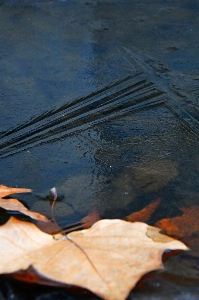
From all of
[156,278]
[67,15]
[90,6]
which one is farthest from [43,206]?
[90,6]

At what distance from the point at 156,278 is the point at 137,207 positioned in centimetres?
28

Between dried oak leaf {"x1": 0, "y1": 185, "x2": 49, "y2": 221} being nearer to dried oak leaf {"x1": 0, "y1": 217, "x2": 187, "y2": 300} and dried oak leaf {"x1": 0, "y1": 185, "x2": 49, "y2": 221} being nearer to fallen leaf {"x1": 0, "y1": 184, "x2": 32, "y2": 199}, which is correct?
fallen leaf {"x1": 0, "y1": 184, "x2": 32, "y2": 199}

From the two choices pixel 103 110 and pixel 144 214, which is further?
pixel 103 110

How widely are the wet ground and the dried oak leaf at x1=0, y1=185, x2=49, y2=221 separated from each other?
0.04 metres

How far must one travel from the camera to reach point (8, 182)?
1.42m

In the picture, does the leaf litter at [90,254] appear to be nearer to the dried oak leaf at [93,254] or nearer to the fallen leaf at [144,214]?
the dried oak leaf at [93,254]

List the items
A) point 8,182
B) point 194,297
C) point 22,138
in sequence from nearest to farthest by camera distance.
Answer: point 194,297 → point 8,182 → point 22,138

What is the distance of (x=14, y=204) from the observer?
4.22ft

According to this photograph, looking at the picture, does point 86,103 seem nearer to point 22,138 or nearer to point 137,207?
point 22,138

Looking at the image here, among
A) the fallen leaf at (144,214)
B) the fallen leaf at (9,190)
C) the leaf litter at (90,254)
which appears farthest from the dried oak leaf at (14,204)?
the fallen leaf at (144,214)

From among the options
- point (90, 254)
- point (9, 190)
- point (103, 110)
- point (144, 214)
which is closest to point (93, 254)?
point (90, 254)

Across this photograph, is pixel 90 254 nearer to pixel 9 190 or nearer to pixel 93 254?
pixel 93 254

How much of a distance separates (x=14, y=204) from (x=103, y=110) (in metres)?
0.72

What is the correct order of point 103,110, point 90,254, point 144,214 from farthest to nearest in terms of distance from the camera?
point 103,110, point 144,214, point 90,254
